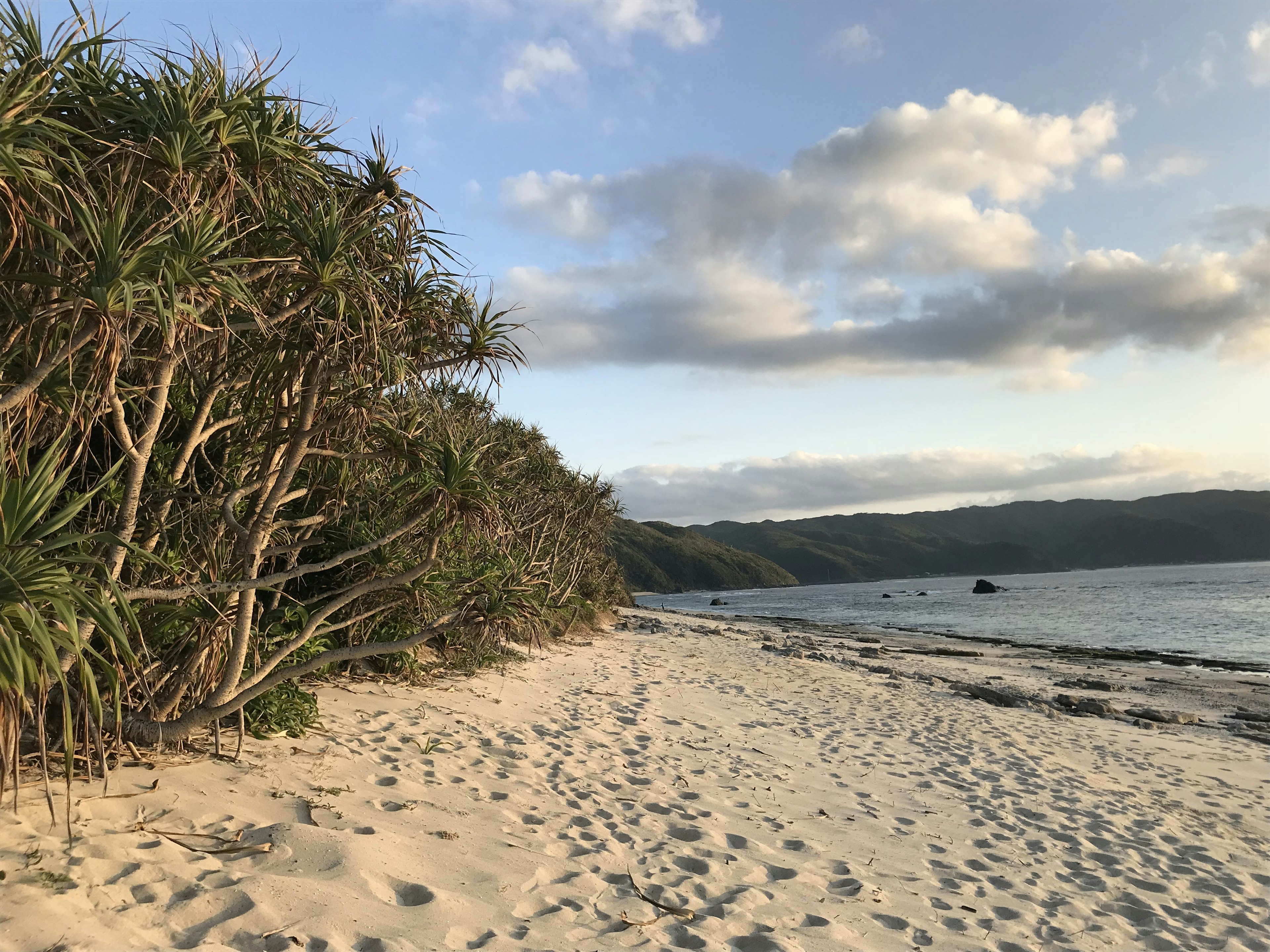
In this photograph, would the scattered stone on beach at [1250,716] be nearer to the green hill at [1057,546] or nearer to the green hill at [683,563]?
the green hill at [683,563]

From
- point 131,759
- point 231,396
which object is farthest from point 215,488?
point 131,759

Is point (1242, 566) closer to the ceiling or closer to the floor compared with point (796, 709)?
closer to the floor

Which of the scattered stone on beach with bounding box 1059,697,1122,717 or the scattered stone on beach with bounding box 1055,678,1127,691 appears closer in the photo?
the scattered stone on beach with bounding box 1059,697,1122,717

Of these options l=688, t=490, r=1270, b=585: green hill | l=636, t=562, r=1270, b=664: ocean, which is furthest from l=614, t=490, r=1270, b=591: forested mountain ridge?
l=636, t=562, r=1270, b=664: ocean

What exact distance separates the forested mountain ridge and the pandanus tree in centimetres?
14315

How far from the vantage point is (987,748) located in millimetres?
8281

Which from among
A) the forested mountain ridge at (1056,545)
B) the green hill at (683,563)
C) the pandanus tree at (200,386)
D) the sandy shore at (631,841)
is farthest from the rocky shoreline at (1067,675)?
the forested mountain ridge at (1056,545)

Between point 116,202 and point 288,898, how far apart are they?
3.20 metres

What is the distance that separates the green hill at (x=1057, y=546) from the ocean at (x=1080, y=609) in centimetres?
6330

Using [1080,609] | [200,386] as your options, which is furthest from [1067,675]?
[1080,609]

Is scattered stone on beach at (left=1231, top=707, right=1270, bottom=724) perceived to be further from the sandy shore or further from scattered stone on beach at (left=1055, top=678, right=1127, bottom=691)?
the sandy shore

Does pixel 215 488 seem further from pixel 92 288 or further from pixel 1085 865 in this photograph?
pixel 1085 865

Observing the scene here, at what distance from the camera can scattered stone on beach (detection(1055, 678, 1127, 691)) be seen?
1573cm

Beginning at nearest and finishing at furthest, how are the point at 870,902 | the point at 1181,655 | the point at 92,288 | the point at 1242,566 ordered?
1. the point at 92,288
2. the point at 870,902
3. the point at 1181,655
4. the point at 1242,566
